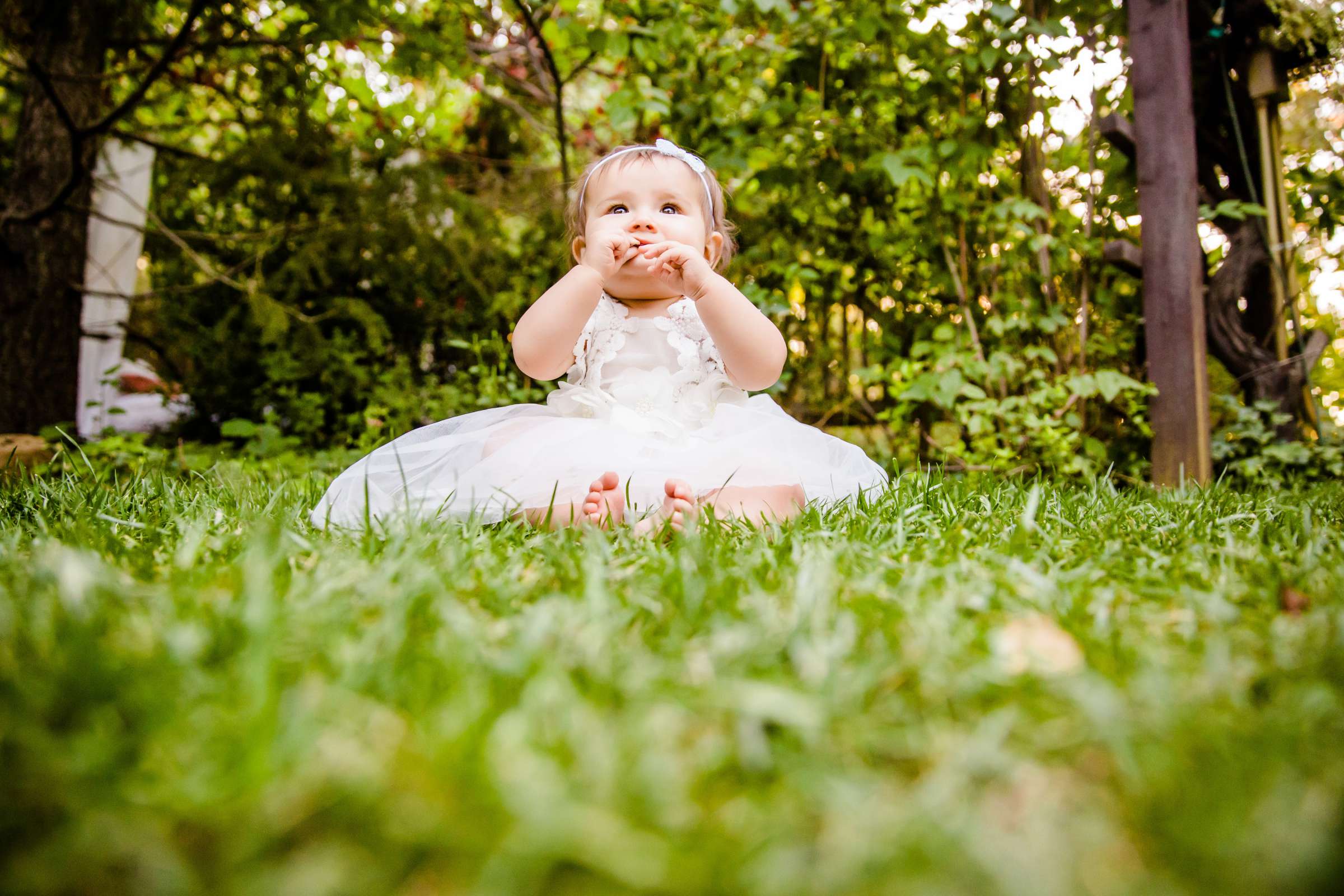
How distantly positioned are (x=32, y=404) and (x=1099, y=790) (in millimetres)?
4530

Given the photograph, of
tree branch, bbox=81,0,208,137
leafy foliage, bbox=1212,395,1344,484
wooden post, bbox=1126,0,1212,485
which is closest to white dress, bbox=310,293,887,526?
wooden post, bbox=1126,0,1212,485

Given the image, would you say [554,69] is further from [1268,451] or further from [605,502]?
[1268,451]

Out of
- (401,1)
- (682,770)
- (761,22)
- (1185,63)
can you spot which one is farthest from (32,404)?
(1185,63)

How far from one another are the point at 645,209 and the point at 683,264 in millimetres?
297

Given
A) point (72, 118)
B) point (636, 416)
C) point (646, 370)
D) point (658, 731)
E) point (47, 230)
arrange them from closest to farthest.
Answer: point (658, 731), point (636, 416), point (646, 370), point (72, 118), point (47, 230)

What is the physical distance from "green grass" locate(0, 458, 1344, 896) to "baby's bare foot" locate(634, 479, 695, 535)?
42 centimetres

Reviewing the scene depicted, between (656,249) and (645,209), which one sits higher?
(645,209)

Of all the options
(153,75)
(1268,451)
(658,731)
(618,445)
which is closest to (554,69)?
(153,75)

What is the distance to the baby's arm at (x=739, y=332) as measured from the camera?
1.80m

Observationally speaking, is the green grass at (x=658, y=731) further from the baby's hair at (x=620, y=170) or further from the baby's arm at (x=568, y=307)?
the baby's hair at (x=620, y=170)

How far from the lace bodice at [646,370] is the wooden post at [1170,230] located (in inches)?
68.8

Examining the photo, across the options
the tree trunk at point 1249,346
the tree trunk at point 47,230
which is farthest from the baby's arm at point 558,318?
the tree trunk at point 47,230

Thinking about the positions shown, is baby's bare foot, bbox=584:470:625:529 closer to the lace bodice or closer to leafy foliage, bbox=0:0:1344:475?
the lace bodice

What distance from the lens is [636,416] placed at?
1.93 metres
